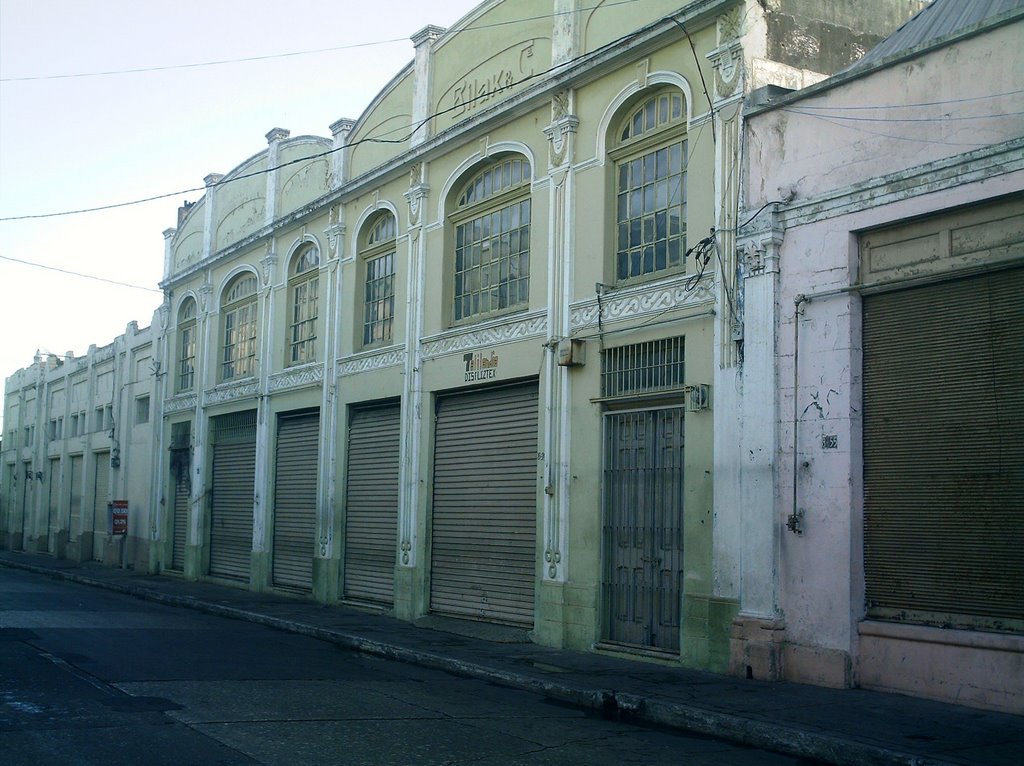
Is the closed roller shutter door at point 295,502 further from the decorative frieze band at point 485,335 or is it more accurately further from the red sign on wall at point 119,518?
the red sign on wall at point 119,518

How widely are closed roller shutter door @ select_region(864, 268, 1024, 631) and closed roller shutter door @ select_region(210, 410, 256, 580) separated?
53.0 ft

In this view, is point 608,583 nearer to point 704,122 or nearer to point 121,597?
point 704,122

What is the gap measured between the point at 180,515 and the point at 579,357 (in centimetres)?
1721

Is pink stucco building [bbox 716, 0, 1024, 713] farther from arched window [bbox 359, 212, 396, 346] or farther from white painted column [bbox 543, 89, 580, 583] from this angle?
arched window [bbox 359, 212, 396, 346]

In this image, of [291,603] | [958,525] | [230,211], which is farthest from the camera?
[230,211]

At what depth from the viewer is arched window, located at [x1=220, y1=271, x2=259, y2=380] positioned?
994 inches

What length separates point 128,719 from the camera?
8.51m

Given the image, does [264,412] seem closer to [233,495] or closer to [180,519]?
[233,495]

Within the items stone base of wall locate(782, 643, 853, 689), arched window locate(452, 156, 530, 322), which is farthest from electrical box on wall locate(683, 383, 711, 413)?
arched window locate(452, 156, 530, 322)

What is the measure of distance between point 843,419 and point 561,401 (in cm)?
462

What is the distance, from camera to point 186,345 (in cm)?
2914

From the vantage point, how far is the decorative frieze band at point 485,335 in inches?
613

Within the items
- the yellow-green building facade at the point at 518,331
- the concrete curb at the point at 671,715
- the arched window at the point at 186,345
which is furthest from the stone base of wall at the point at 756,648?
the arched window at the point at 186,345

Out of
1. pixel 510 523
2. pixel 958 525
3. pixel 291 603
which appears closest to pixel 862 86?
pixel 958 525
